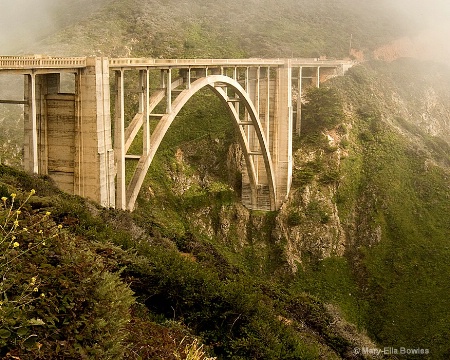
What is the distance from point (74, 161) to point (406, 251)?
2115 centimetres

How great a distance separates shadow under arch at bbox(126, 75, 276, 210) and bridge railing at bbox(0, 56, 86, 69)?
4835mm

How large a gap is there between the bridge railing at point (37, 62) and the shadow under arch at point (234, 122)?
4835 millimetres

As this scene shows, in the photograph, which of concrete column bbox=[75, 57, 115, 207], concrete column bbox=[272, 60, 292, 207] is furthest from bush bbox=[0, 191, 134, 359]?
concrete column bbox=[272, 60, 292, 207]

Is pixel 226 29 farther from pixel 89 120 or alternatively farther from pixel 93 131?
pixel 93 131

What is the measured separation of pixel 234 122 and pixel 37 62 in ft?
55.5

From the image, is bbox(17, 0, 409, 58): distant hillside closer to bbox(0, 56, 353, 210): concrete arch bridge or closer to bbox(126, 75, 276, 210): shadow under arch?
bbox(126, 75, 276, 210): shadow under arch

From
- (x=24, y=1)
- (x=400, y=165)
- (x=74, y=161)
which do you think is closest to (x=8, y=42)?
(x=24, y=1)

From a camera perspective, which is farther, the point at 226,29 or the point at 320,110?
the point at 226,29

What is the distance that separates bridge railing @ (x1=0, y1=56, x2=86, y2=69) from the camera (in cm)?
1535

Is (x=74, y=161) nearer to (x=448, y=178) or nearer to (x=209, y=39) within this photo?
(x=448, y=178)

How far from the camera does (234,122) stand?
3241cm

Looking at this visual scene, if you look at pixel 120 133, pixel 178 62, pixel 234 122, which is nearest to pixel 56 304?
pixel 120 133

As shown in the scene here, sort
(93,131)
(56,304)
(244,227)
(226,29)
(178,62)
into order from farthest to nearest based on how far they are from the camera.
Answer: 1. (226,29)
2. (244,227)
3. (178,62)
4. (93,131)
5. (56,304)

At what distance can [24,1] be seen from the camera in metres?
68.3
